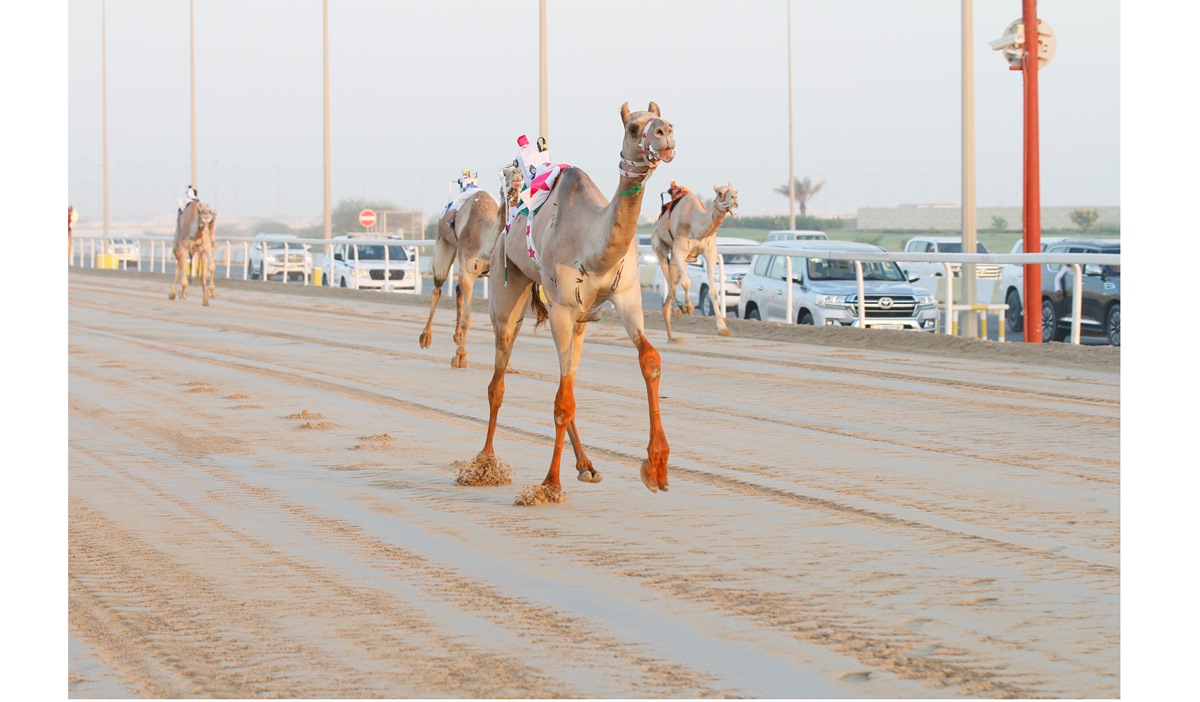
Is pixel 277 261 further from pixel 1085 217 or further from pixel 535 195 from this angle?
pixel 1085 217

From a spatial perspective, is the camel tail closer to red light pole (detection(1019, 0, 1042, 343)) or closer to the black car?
red light pole (detection(1019, 0, 1042, 343))

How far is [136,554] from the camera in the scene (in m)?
7.77

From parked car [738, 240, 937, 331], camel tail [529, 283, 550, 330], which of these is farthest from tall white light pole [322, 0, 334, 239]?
camel tail [529, 283, 550, 330]

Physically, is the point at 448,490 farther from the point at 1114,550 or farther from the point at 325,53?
the point at 325,53

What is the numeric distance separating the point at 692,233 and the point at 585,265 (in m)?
13.6

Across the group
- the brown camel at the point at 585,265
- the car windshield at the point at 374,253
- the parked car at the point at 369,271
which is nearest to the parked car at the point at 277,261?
the car windshield at the point at 374,253

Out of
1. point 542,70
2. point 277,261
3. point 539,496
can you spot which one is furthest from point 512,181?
point 277,261

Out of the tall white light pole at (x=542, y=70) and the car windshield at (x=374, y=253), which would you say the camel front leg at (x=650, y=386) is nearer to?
the tall white light pole at (x=542, y=70)

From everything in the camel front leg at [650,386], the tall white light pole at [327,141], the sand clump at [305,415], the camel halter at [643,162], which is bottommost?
the sand clump at [305,415]

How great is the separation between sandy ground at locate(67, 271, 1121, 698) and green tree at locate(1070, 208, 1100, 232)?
87.4 meters

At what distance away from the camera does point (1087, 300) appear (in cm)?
2291

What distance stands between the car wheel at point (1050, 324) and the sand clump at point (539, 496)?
16192 millimetres

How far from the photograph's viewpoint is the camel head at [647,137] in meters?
8.09

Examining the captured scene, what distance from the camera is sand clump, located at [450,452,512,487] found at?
973 cm
